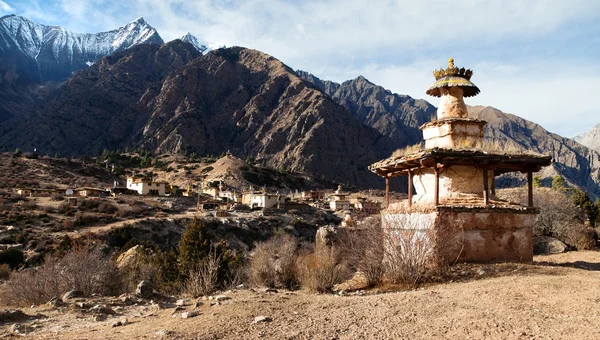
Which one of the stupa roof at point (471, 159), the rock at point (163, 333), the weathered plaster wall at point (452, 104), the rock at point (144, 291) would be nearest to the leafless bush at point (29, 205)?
the rock at point (144, 291)

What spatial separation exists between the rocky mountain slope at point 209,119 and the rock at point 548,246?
115 m

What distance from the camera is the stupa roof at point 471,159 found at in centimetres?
1079

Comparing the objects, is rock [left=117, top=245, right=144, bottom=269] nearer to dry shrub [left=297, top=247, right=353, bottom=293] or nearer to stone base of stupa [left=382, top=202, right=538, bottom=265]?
dry shrub [left=297, top=247, right=353, bottom=293]

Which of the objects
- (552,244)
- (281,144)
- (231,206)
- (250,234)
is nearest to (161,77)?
(281,144)

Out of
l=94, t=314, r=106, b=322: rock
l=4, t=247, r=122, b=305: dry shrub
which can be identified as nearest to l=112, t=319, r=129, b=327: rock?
l=94, t=314, r=106, b=322: rock

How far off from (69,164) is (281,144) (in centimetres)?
7318

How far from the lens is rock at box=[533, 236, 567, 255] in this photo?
18.3 m

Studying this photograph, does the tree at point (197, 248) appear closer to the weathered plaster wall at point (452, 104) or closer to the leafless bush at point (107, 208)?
the weathered plaster wall at point (452, 104)

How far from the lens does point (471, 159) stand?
432 inches

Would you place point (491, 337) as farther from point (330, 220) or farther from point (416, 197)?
point (330, 220)

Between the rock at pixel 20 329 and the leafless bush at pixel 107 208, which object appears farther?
the leafless bush at pixel 107 208

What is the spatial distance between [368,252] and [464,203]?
2.88 metres

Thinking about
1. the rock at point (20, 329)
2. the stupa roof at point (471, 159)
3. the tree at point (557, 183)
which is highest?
the tree at point (557, 183)

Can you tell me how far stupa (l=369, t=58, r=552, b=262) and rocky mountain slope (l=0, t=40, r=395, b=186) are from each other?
398 feet
